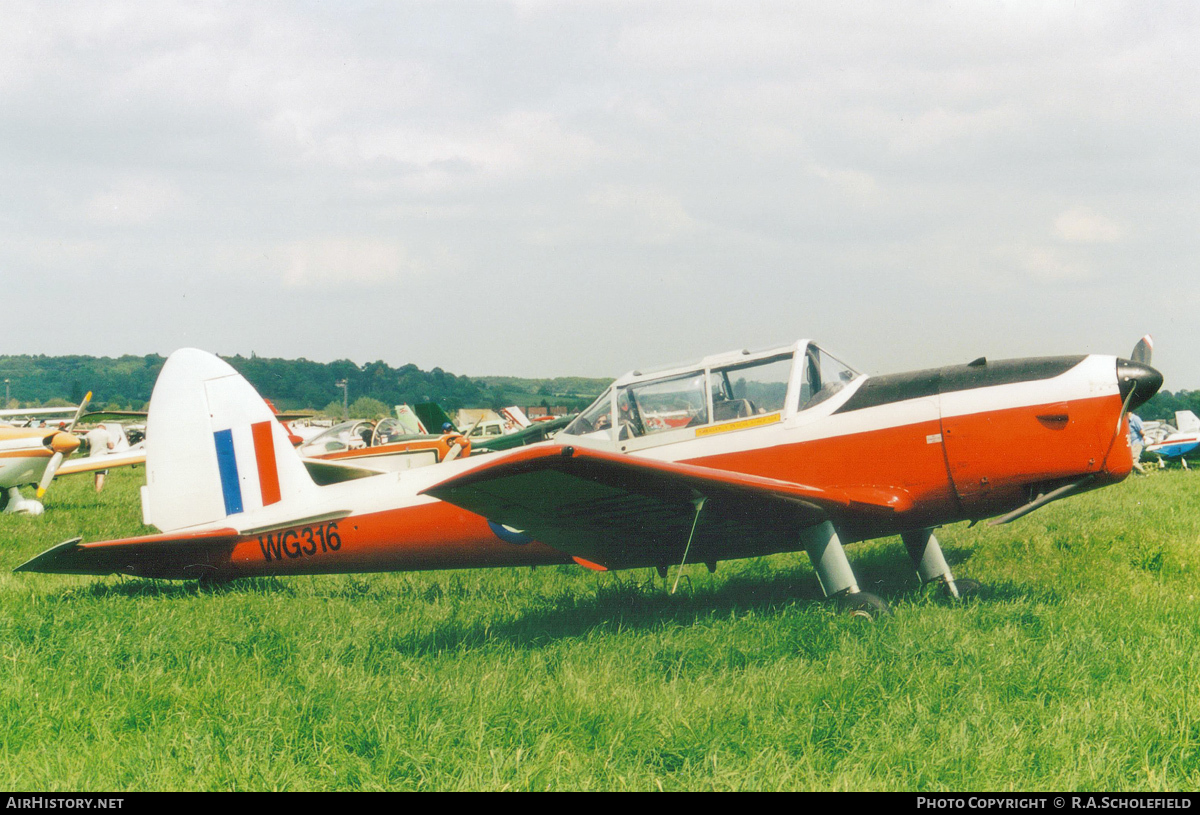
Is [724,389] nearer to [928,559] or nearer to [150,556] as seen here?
[928,559]

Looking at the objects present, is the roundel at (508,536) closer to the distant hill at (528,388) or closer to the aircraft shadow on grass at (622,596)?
the aircraft shadow on grass at (622,596)

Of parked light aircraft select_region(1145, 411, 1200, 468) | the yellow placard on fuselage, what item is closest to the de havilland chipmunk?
the yellow placard on fuselage

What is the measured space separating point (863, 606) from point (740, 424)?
1.44 m

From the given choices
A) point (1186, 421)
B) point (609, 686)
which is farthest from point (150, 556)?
point (1186, 421)

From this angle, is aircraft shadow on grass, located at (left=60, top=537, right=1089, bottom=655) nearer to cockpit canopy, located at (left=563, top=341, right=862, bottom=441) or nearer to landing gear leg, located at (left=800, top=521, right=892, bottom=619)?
landing gear leg, located at (left=800, top=521, right=892, bottom=619)

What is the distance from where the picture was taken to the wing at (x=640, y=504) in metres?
4.17

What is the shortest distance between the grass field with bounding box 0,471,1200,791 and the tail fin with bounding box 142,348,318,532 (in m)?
0.73

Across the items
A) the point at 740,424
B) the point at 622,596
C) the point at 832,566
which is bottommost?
the point at 622,596

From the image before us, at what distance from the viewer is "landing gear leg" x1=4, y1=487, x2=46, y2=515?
13.2 m

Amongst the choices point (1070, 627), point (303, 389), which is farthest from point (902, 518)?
point (303, 389)

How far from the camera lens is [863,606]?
4.99 metres

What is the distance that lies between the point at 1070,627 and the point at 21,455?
1568 cm

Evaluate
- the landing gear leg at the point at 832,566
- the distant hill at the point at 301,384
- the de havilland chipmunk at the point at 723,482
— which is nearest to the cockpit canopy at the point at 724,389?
the de havilland chipmunk at the point at 723,482

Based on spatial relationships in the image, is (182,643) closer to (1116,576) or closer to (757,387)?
(757,387)
